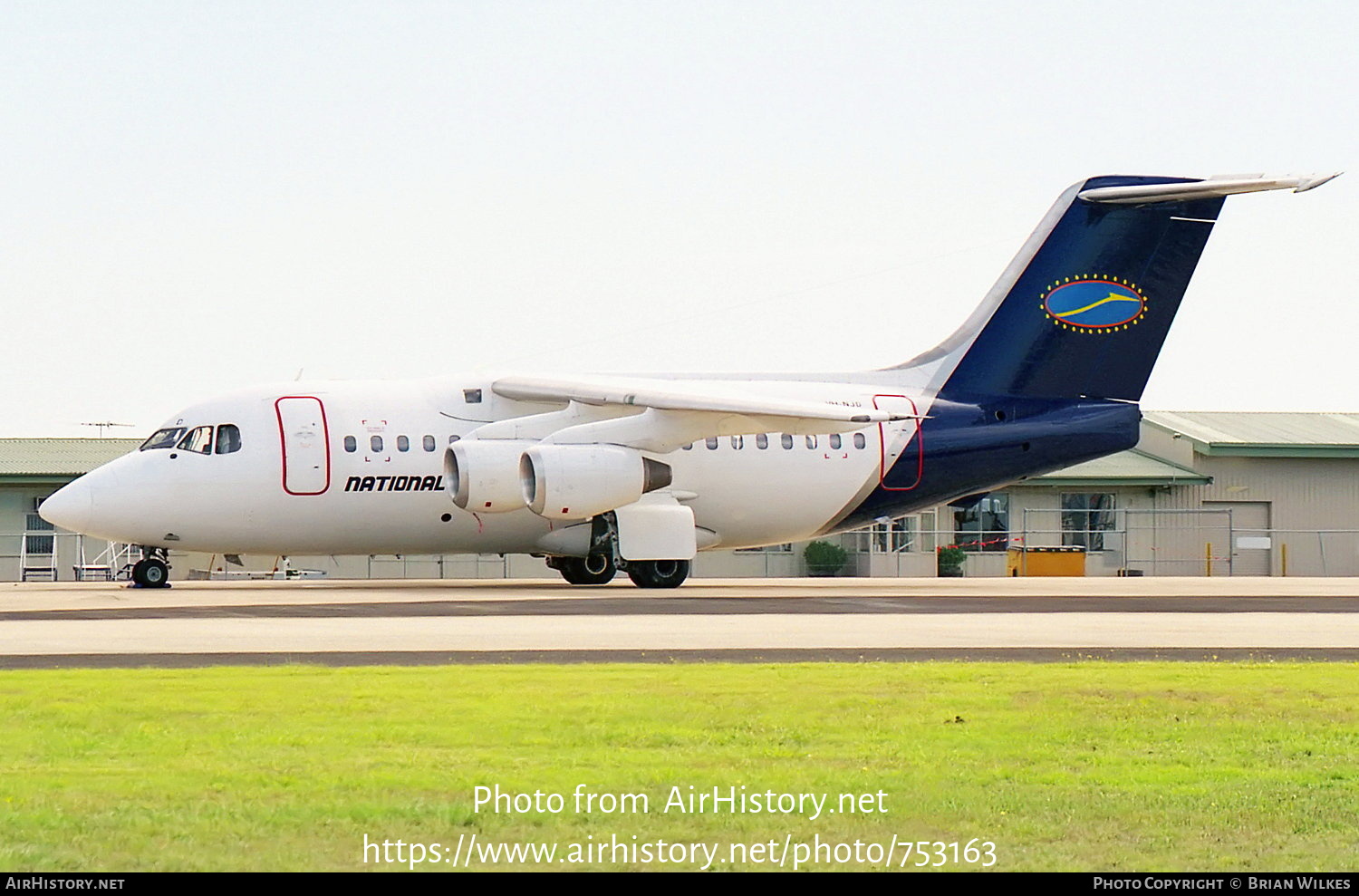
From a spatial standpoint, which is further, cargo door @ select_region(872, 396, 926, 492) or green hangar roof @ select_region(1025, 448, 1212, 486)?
green hangar roof @ select_region(1025, 448, 1212, 486)

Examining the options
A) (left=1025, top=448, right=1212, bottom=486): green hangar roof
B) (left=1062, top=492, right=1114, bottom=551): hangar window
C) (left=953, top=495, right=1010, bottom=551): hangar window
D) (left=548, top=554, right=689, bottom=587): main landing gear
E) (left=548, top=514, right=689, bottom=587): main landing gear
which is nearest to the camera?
(left=548, top=514, right=689, bottom=587): main landing gear

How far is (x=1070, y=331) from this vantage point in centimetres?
3662

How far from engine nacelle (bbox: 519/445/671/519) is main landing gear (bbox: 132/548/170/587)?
6633mm

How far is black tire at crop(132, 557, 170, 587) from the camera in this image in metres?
32.9

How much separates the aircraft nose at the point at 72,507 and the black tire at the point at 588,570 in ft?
30.7

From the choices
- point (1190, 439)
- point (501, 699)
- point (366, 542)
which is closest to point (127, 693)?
point (501, 699)

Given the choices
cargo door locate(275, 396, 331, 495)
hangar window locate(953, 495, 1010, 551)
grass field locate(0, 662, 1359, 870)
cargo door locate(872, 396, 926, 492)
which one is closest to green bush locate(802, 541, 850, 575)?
hangar window locate(953, 495, 1010, 551)

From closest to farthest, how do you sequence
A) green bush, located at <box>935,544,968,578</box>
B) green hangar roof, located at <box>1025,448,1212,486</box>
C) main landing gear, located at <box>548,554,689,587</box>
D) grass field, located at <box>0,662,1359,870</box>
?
grass field, located at <box>0,662,1359,870</box>
main landing gear, located at <box>548,554,689,587</box>
green bush, located at <box>935,544,968,578</box>
green hangar roof, located at <box>1025,448,1212,486</box>

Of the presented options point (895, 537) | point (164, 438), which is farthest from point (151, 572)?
point (895, 537)

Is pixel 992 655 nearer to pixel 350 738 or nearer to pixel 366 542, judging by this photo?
pixel 350 738

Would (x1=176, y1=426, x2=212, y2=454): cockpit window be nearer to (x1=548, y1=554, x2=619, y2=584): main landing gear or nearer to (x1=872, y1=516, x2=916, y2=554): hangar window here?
(x1=548, y1=554, x2=619, y2=584): main landing gear

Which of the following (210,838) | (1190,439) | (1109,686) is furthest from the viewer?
(1190,439)

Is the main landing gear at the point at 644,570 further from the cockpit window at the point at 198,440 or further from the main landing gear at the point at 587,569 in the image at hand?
the cockpit window at the point at 198,440

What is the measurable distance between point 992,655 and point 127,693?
7666mm
